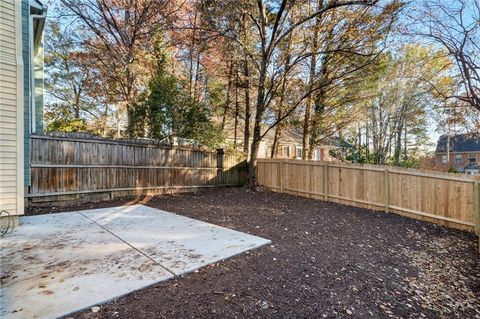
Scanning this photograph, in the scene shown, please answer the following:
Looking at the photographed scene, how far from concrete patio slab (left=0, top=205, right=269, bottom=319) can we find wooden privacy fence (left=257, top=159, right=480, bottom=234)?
4.28 meters

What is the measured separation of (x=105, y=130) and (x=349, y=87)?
13759 millimetres

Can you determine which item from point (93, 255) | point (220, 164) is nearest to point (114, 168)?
point (220, 164)

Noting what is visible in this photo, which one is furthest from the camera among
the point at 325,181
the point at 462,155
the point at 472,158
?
the point at 462,155

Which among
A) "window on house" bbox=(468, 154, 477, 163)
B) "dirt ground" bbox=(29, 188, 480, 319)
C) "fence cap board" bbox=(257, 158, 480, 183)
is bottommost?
"dirt ground" bbox=(29, 188, 480, 319)

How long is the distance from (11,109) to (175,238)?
11.5 feet

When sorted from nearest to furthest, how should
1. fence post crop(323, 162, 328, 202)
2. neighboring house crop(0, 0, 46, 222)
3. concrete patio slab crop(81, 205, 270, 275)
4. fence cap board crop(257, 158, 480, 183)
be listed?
concrete patio slab crop(81, 205, 270, 275) → neighboring house crop(0, 0, 46, 222) → fence cap board crop(257, 158, 480, 183) → fence post crop(323, 162, 328, 202)

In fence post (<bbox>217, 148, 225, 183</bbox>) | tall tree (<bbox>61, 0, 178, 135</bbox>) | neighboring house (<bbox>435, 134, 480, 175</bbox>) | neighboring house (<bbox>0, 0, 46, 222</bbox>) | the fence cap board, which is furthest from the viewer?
neighboring house (<bbox>435, 134, 480, 175</bbox>)

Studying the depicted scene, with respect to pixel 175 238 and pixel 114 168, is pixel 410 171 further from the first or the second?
pixel 114 168

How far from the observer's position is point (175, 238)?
3.92 meters

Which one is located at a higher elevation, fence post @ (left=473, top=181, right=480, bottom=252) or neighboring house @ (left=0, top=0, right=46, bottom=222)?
neighboring house @ (left=0, top=0, right=46, bottom=222)

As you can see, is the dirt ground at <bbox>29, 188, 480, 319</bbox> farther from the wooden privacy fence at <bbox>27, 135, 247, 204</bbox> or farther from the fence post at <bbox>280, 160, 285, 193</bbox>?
the fence post at <bbox>280, 160, 285, 193</bbox>

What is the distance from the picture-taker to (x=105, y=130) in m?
15.7

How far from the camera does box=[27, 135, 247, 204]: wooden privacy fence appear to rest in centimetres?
618

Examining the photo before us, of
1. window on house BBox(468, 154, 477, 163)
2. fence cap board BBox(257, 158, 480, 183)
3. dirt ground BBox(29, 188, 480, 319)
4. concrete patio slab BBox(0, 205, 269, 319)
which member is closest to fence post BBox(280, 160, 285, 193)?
fence cap board BBox(257, 158, 480, 183)
